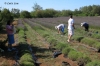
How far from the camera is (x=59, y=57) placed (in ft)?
31.0

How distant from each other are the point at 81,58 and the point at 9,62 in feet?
9.42

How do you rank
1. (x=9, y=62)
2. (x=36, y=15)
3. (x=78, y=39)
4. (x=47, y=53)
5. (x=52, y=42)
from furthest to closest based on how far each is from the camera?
(x=36, y=15) < (x=78, y=39) < (x=52, y=42) < (x=47, y=53) < (x=9, y=62)

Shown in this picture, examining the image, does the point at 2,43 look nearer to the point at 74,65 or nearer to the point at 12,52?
the point at 12,52

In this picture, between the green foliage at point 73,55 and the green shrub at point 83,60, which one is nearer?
the green shrub at point 83,60

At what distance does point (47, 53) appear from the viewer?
10.2 m

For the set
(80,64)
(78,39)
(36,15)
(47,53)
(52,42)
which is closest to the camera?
(80,64)

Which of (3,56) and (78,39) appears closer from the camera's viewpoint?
(3,56)

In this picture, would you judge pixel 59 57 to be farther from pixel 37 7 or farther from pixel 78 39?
pixel 37 7

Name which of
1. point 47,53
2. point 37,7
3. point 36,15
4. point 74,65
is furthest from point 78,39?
point 37,7

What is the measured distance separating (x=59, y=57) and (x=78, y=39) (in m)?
4.86

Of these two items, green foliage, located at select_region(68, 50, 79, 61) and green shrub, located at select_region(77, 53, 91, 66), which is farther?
green foliage, located at select_region(68, 50, 79, 61)

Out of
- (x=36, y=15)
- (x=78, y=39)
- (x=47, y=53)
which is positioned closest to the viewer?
(x=47, y=53)

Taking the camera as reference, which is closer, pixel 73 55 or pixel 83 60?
pixel 83 60

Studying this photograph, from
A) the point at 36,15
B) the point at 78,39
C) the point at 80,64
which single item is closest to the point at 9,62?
the point at 80,64
